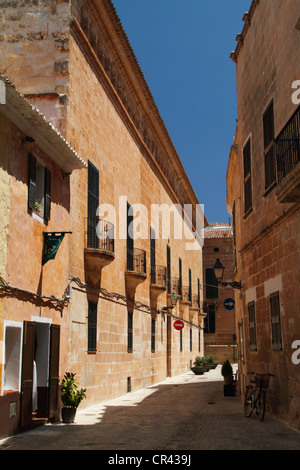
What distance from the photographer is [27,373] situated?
1012 cm

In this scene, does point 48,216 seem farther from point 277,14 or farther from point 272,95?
point 277,14

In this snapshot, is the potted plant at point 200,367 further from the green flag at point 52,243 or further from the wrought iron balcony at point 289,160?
the wrought iron balcony at point 289,160

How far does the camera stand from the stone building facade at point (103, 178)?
1371cm

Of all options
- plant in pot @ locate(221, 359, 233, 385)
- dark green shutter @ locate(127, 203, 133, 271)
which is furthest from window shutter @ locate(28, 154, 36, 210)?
plant in pot @ locate(221, 359, 233, 385)

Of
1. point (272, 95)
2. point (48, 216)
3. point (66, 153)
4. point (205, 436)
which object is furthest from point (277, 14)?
point (205, 436)

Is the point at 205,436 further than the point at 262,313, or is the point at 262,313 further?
the point at 262,313

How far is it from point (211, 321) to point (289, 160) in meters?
35.7

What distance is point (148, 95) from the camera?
69.3ft

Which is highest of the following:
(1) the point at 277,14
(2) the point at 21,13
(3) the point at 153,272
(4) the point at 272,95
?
(2) the point at 21,13

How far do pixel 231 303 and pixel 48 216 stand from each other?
31.2 ft

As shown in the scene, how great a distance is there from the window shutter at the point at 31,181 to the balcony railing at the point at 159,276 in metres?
12.4

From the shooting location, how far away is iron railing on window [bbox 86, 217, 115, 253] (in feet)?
47.3

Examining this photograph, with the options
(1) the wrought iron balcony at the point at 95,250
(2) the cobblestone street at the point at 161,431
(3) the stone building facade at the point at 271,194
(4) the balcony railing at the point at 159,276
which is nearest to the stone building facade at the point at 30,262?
(2) the cobblestone street at the point at 161,431
